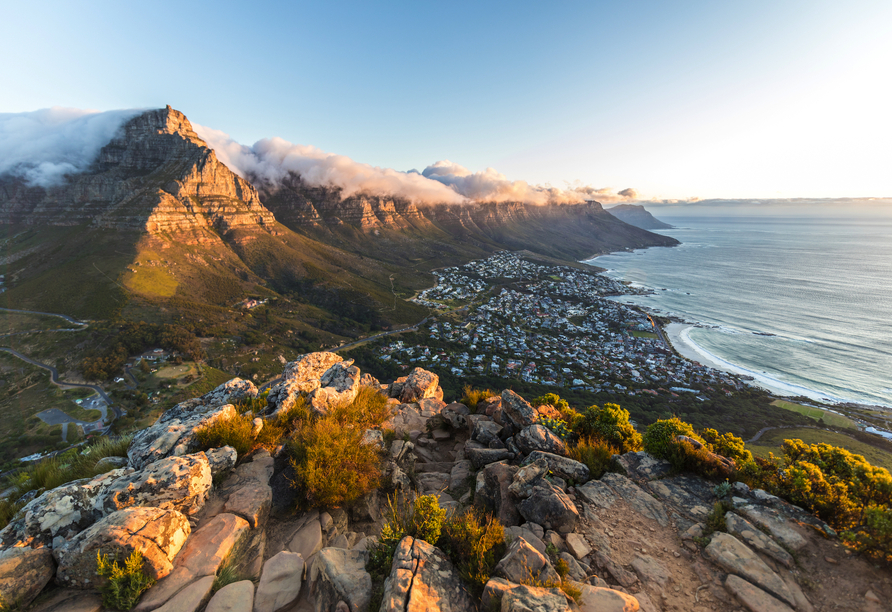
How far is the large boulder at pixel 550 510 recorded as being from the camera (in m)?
6.99

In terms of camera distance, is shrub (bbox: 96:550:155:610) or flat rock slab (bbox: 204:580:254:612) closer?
shrub (bbox: 96:550:155:610)

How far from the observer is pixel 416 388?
16.8m

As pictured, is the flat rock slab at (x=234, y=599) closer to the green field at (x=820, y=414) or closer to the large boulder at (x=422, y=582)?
the large boulder at (x=422, y=582)

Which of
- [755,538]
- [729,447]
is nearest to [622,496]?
[755,538]

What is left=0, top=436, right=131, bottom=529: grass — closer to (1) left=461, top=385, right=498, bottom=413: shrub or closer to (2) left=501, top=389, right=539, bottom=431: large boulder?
(2) left=501, top=389, right=539, bottom=431: large boulder

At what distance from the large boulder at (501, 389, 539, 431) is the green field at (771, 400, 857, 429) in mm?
64337

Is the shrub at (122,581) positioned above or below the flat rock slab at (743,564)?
above

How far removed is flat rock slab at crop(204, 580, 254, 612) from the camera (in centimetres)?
469

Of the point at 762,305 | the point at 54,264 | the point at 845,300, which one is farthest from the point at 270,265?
the point at 845,300

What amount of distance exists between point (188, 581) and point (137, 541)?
3.44ft

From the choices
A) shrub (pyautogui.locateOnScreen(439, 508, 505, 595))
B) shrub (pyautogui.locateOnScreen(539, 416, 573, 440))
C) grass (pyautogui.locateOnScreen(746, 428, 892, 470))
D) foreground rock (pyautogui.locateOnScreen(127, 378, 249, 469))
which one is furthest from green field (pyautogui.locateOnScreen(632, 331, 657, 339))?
foreground rock (pyautogui.locateOnScreen(127, 378, 249, 469))

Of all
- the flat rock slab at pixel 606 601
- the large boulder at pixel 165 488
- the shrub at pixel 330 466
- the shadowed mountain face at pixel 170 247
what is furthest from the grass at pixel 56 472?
the shadowed mountain face at pixel 170 247

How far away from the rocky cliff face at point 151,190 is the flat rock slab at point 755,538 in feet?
460

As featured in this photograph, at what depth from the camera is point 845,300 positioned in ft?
338
